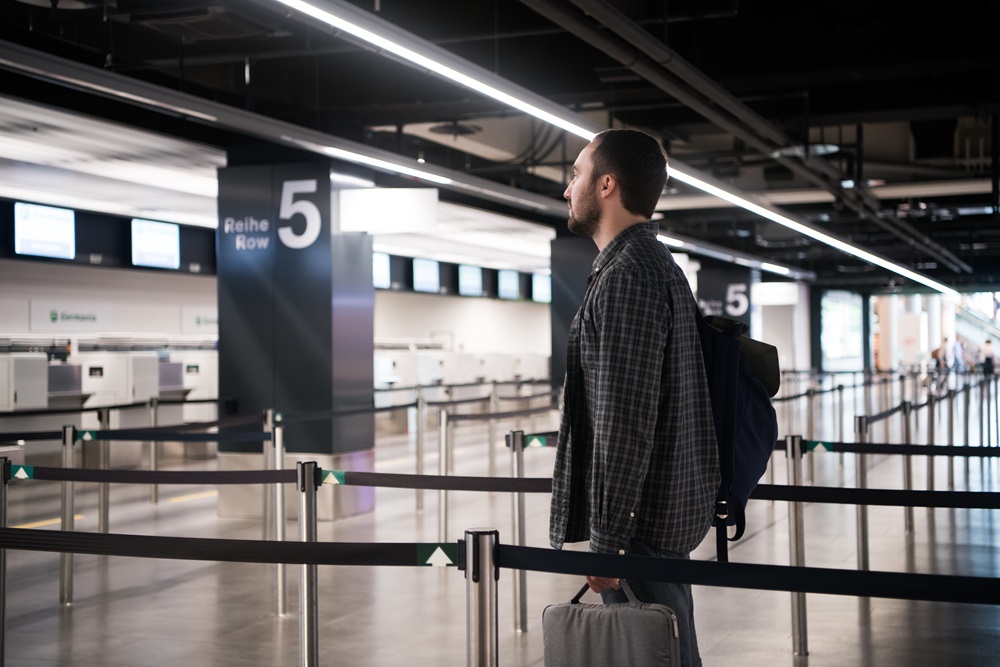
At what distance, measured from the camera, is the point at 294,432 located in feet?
31.5

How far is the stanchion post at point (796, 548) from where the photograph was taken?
15.9ft

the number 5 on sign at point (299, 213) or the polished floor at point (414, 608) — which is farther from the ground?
the number 5 on sign at point (299, 213)

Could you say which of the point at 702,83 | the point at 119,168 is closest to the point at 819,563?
the point at 702,83

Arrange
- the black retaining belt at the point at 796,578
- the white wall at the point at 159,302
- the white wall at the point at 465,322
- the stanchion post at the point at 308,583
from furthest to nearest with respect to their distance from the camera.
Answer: the white wall at the point at 465,322
the white wall at the point at 159,302
the stanchion post at the point at 308,583
the black retaining belt at the point at 796,578

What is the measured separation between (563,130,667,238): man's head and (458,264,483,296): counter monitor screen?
835 inches

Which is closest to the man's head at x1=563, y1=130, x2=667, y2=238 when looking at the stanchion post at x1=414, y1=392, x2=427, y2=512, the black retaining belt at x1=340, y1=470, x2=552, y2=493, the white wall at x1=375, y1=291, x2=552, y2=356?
the black retaining belt at x1=340, y1=470, x2=552, y2=493

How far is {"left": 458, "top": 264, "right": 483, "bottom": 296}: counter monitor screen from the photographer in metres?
24.0

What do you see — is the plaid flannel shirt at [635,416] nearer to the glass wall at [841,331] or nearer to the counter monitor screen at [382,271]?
the counter monitor screen at [382,271]

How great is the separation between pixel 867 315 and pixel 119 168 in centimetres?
3938

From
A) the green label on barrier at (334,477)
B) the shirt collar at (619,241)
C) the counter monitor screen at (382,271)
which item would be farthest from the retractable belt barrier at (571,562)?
the counter monitor screen at (382,271)

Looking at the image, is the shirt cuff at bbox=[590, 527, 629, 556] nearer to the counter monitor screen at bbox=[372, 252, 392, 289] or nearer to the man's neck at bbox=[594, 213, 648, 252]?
the man's neck at bbox=[594, 213, 648, 252]

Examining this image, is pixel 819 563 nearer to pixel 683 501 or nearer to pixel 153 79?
pixel 683 501

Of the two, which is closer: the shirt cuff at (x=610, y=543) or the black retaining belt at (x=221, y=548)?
the shirt cuff at (x=610, y=543)

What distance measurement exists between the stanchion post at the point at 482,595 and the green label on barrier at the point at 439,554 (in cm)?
21
